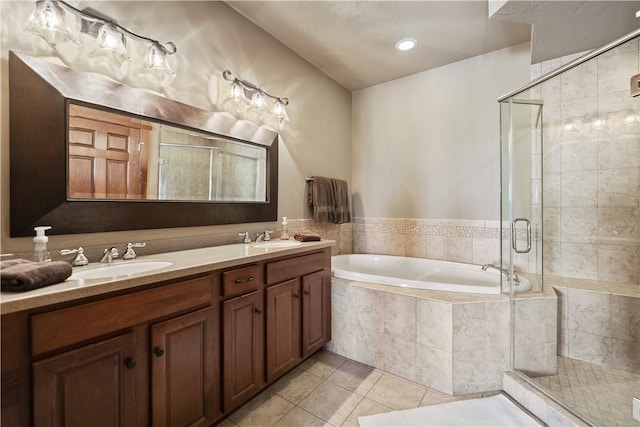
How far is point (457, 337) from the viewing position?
5.70 ft

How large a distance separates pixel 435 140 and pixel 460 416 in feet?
8.08

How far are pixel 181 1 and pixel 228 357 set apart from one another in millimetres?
2175

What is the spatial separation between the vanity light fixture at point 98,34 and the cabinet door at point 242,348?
1398 mm

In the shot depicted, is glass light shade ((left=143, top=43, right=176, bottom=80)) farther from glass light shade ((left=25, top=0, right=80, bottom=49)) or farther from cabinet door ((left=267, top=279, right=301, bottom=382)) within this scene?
cabinet door ((left=267, top=279, right=301, bottom=382))

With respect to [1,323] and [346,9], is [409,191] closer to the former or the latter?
[346,9]

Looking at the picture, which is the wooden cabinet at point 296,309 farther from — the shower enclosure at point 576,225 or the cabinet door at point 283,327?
the shower enclosure at point 576,225

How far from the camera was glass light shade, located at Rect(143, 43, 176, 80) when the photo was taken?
59.5 inches

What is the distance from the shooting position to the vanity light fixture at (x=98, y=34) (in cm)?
117

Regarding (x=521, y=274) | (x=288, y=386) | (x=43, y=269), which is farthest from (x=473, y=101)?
(x=43, y=269)

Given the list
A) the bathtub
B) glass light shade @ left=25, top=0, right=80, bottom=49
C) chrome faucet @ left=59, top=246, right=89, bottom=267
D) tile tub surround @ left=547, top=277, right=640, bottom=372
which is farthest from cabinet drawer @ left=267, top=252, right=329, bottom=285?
tile tub surround @ left=547, top=277, right=640, bottom=372

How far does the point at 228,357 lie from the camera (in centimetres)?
141

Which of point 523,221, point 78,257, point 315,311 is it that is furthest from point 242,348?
point 523,221

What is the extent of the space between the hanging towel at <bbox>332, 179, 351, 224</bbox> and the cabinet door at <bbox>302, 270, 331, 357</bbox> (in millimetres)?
963

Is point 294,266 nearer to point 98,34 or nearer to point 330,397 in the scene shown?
point 330,397
